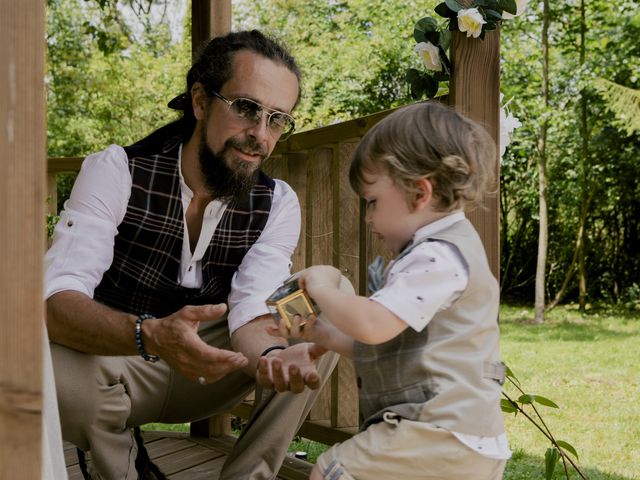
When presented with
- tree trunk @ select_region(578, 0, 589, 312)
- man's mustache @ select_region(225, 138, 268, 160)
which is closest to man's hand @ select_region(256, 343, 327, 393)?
man's mustache @ select_region(225, 138, 268, 160)

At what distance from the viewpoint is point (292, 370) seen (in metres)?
1.98

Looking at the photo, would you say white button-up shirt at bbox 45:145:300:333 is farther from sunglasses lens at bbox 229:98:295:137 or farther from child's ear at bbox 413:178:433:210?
child's ear at bbox 413:178:433:210

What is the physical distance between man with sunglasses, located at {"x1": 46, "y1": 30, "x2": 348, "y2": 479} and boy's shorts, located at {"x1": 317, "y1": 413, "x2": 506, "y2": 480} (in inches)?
23.6

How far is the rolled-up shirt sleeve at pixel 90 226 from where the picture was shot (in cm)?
223

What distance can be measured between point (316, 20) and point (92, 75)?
3.96 meters

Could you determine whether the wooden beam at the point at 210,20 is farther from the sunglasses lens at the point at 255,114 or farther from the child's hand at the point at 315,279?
the child's hand at the point at 315,279

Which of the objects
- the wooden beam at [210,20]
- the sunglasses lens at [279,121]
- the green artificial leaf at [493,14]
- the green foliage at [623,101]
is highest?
the green foliage at [623,101]

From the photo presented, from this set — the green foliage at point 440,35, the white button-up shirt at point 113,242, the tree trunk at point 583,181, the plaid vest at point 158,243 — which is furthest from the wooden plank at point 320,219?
the tree trunk at point 583,181

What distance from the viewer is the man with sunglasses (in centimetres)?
220

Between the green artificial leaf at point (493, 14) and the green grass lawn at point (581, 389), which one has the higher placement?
the green artificial leaf at point (493, 14)

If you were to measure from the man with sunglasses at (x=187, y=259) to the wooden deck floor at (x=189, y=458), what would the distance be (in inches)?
13.5

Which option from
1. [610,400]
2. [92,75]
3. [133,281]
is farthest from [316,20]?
[133,281]

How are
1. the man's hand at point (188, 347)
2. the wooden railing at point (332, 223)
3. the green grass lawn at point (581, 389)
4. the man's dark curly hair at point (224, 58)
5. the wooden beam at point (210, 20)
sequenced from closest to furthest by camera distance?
the man's hand at point (188, 347), the man's dark curly hair at point (224, 58), the wooden railing at point (332, 223), the wooden beam at point (210, 20), the green grass lawn at point (581, 389)

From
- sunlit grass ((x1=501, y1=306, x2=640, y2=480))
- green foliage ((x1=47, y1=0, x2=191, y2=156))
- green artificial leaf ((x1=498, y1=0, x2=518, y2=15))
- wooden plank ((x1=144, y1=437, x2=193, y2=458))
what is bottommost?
sunlit grass ((x1=501, y1=306, x2=640, y2=480))
